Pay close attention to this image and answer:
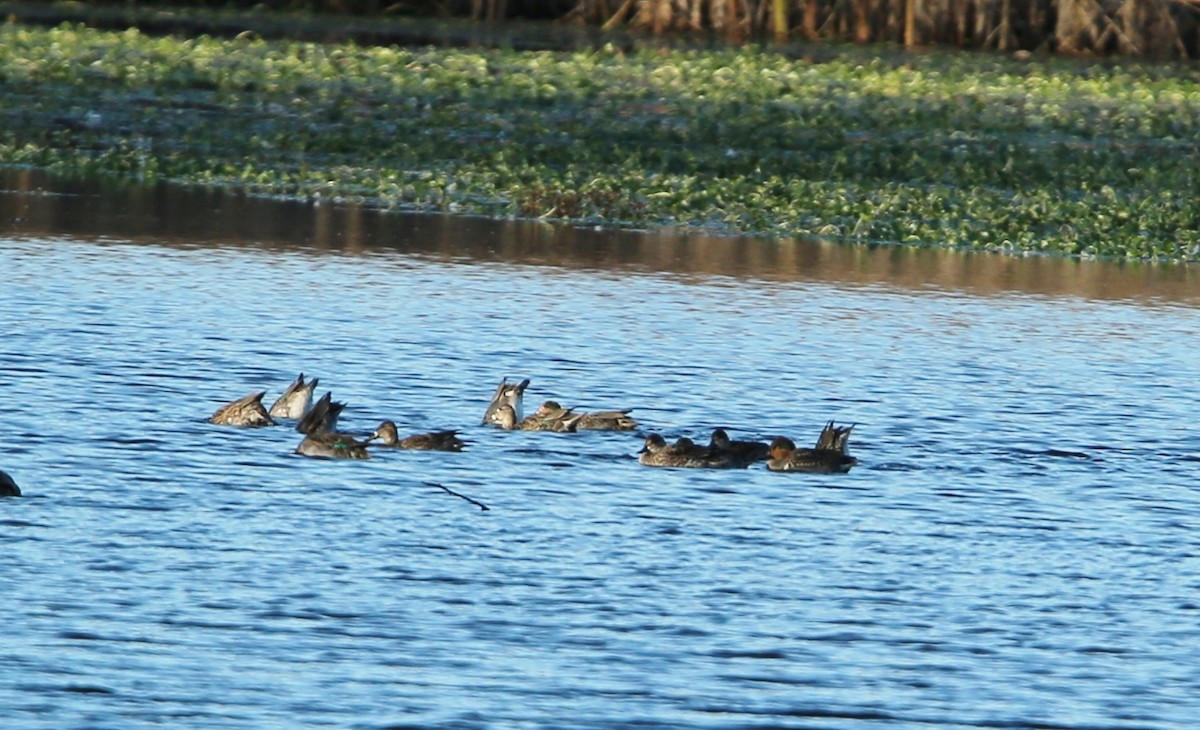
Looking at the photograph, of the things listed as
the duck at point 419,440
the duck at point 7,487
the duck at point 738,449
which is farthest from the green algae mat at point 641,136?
the duck at point 7,487

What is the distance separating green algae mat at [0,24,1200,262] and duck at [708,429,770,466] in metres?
11.6

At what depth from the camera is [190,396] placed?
1454 centimetres

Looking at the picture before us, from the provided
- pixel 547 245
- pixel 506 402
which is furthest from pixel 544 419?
pixel 547 245

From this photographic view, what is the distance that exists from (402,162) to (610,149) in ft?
8.14

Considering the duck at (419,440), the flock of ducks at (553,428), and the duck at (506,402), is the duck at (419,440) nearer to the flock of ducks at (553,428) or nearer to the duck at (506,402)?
the flock of ducks at (553,428)

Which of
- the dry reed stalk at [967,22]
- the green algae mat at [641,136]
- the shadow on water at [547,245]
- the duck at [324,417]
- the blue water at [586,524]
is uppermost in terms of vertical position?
the dry reed stalk at [967,22]

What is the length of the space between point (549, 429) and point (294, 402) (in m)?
1.47

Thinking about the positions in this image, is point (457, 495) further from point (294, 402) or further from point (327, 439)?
point (294, 402)

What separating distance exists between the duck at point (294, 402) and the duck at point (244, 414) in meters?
0.21

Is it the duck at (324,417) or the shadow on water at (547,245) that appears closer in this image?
the duck at (324,417)

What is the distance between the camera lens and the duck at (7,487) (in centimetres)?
1138

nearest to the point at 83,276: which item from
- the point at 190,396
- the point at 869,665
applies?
the point at 190,396

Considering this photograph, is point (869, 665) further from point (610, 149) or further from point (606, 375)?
point (610, 149)

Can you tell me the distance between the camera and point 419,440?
43.1ft
